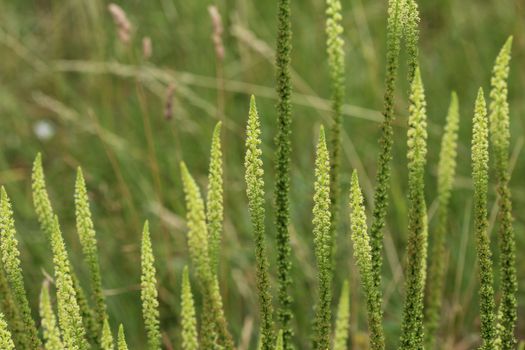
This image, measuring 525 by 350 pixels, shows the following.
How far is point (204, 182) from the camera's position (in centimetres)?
456

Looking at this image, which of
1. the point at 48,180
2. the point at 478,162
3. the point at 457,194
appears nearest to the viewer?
the point at 478,162

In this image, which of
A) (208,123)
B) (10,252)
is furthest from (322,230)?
(208,123)

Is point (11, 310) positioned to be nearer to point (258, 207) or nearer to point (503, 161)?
point (258, 207)

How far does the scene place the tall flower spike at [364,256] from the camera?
76.4 inches

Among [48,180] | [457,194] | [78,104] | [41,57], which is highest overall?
[41,57]

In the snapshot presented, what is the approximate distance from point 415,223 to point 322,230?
0.22 m

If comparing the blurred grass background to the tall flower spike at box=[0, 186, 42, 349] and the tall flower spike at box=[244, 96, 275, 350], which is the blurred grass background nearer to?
the tall flower spike at box=[244, 96, 275, 350]

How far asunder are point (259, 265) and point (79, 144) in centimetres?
332

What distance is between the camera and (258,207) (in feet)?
6.70

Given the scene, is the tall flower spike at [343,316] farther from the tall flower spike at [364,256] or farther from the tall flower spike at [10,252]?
the tall flower spike at [10,252]

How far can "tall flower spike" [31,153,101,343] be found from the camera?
217 centimetres

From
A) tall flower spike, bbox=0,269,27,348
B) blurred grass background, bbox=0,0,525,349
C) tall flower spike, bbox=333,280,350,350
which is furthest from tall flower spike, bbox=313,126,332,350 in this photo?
blurred grass background, bbox=0,0,525,349

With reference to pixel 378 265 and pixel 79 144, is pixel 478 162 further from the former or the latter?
pixel 79 144

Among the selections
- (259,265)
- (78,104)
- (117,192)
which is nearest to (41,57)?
(78,104)
